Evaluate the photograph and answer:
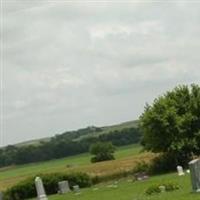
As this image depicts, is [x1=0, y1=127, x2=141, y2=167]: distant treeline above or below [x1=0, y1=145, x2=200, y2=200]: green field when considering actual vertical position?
above

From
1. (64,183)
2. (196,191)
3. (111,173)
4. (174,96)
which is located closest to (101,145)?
(111,173)

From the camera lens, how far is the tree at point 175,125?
2530 inches

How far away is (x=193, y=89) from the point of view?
2625 inches

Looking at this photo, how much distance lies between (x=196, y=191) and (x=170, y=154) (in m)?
39.7

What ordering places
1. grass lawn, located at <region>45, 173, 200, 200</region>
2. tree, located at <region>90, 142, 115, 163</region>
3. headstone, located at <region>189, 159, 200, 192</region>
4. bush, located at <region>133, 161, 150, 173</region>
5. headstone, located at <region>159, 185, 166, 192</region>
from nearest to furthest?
1. grass lawn, located at <region>45, 173, 200, 200</region>
2. headstone, located at <region>189, 159, 200, 192</region>
3. headstone, located at <region>159, 185, 166, 192</region>
4. bush, located at <region>133, 161, 150, 173</region>
5. tree, located at <region>90, 142, 115, 163</region>

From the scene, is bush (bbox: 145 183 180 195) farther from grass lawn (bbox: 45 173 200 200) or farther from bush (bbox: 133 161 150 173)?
bush (bbox: 133 161 150 173)

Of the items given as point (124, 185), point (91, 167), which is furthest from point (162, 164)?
point (91, 167)

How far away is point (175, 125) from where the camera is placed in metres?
64.2

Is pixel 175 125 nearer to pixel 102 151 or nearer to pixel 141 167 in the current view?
pixel 141 167

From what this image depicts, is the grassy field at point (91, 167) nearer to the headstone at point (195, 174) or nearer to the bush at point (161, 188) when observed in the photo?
the bush at point (161, 188)

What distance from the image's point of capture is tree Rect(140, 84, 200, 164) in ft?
211

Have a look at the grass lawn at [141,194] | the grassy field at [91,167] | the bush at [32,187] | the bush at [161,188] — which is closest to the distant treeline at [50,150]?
the grassy field at [91,167]

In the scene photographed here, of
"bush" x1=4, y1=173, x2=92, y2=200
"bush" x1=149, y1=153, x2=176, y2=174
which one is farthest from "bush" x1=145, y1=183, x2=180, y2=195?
"bush" x1=149, y1=153, x2=176, y2=174

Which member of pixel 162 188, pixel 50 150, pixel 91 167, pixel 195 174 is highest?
pixel 50 150
